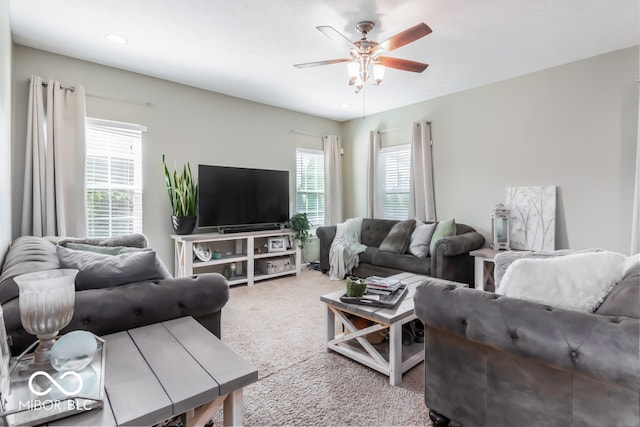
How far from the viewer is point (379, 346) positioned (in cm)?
234

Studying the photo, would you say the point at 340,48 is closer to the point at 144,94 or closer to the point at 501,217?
the point at 144,94

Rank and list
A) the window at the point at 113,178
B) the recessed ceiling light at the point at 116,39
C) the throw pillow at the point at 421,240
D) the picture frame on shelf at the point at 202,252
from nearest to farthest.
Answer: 1. the recessed ceiling light at the point at 116,39
2. the window at the point at 113,178
3. the picture frame on shelf at the point at 202,252
4. the throw pillow at the point at 421,240

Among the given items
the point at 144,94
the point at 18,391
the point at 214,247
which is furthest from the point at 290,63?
the point at 18,391

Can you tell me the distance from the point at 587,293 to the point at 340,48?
2.72 meters

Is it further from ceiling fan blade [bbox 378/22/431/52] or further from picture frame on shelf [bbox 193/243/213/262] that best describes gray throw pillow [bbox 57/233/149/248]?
ceiling fan blade [bbox 378/22/431/52]

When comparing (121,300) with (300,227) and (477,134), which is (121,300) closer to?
(300,227)

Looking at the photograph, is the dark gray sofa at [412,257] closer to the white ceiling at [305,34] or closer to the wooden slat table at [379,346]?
the wooden slat table at [379,346]

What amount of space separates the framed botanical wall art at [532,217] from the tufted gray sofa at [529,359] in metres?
2.59

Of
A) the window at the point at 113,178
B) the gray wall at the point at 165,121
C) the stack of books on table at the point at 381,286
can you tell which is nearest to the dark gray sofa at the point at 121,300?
the stack of books on table at the point at 381,286

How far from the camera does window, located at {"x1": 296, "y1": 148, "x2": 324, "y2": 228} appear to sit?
5.29 meters

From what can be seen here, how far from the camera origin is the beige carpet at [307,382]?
5.35ft

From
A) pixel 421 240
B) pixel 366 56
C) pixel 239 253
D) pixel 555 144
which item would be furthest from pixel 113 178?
pixel 555 144

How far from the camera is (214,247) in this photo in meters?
4.27

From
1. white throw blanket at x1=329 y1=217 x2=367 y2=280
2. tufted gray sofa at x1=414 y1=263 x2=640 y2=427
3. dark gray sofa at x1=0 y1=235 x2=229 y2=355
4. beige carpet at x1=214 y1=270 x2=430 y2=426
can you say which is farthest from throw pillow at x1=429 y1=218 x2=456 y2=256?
dark gray sofa at x1=0 y1=235 x2=229 y2=355
